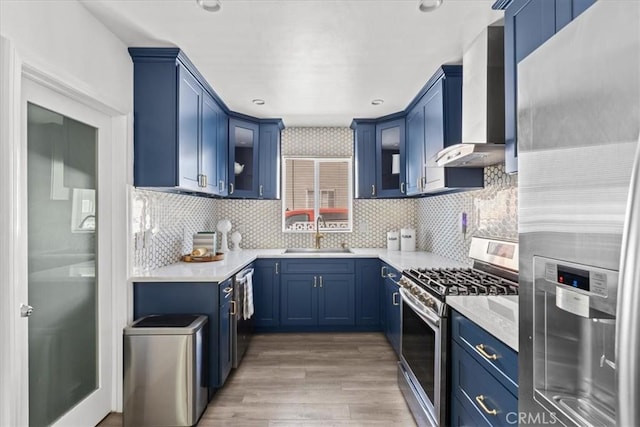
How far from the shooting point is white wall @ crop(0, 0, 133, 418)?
1.60 meters

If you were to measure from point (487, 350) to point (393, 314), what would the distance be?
200 cm

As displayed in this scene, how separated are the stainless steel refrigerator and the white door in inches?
79.2

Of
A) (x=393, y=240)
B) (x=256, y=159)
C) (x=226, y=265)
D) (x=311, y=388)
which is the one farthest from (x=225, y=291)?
(x=393, y=240)

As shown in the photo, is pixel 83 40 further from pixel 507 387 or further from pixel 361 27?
pixel 507 387

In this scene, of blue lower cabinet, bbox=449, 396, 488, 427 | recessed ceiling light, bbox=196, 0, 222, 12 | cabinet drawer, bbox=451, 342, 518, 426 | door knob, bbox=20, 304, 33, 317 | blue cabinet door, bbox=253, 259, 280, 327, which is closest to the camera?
cabinet drawer, bbox=451, 342, 518, 426

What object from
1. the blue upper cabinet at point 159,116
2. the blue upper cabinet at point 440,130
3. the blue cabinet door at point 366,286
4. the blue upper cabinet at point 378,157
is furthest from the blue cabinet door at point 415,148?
the blue upper cabinet at point 159,116

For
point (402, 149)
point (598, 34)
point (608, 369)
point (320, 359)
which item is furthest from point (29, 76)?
point (402, 149)

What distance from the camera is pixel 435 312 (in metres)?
1.95

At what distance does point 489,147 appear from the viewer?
2.10 meters

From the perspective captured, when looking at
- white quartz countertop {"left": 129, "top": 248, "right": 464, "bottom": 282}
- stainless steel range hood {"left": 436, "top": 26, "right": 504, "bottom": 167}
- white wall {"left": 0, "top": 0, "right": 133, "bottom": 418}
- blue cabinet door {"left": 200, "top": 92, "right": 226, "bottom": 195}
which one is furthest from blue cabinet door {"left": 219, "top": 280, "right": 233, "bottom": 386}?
stainless steel range hood {"left": 436, "top": 26, "right": 504, "bottom": 167}

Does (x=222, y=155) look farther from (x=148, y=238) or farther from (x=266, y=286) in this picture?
(x=266, y=286)

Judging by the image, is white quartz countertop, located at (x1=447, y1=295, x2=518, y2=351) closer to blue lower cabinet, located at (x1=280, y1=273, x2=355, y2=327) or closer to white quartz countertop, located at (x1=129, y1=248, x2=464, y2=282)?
white quartz countertop, located at (x1=129, y1=248, x2=464, y2=282)

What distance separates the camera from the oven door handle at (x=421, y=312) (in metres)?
1.93

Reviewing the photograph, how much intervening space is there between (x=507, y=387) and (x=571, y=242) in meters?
0.85
